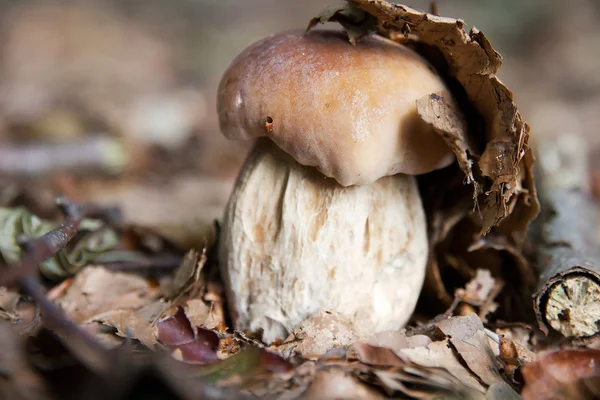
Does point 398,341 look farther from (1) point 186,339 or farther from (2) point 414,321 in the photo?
(1) point 186,339

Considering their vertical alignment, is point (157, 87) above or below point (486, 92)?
below

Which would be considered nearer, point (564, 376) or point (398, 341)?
point (564, 376)

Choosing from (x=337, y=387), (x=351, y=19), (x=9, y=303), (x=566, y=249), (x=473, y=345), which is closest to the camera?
(x=337, y=387)

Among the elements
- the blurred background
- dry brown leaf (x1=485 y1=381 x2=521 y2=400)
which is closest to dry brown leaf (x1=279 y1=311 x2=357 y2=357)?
dry brown leaf (x1=485 y1=381 x2=521 y2=400)

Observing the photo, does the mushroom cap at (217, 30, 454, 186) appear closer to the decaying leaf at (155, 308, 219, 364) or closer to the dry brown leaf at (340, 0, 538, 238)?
the dry brown leaf at (340, 0, 538, 238)

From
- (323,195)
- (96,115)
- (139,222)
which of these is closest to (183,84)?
(96,115)

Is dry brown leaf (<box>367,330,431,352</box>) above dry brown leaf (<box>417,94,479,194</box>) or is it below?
below

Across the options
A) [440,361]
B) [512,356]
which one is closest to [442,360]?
[440,361]
